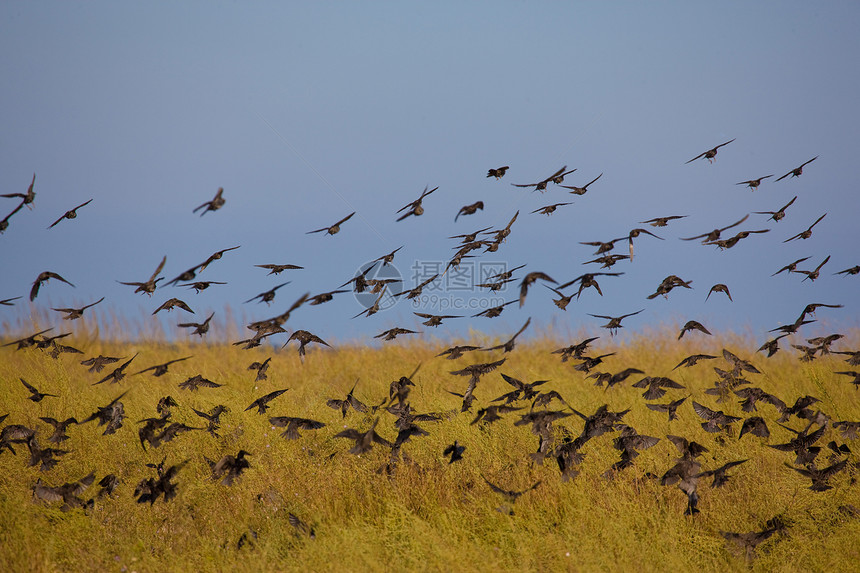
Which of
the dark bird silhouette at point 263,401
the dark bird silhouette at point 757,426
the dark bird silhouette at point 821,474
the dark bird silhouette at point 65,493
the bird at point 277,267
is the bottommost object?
the dark bird silhouette at point 821,474

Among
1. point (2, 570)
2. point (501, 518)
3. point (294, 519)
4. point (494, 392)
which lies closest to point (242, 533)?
point (294, 519)

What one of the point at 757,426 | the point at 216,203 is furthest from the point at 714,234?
the point at 216,203

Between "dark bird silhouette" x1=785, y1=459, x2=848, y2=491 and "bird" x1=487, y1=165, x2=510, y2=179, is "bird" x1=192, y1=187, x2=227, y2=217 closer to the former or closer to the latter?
"bird" x1=487, y1=165, x2=510, y2=179

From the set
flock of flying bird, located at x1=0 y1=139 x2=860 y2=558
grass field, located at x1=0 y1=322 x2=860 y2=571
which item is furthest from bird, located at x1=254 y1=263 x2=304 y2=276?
grass field, located at x1=0 y1=322 x2=860 y2=571

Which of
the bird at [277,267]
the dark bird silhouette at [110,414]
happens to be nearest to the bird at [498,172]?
the bird at [277,267]

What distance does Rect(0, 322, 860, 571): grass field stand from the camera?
6.19m

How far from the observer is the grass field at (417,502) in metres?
6.19

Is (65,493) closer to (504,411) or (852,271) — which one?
(504,411)

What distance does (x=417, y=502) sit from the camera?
712 centimetres

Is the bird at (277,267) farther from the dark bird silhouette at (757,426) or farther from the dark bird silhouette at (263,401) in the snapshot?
the dark bird silhouette at (757,426)

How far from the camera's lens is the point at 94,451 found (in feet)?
27.7

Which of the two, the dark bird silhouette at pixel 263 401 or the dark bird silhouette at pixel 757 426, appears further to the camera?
the dark bird silhouette at pixel 757 426

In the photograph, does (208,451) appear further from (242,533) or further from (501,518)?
(501,518)

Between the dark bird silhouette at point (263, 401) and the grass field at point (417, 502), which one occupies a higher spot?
the dark bird silhouette at point (263, 401)
